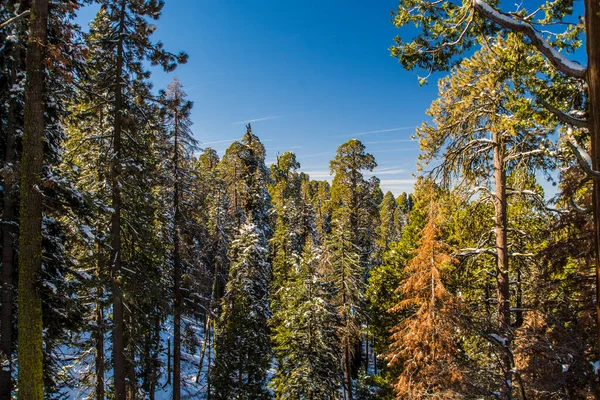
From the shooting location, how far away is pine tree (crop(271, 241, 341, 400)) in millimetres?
15125

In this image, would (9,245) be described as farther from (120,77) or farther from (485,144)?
(485,144)

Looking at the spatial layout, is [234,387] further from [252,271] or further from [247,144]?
[247,144]

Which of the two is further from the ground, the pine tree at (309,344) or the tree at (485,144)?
the tree at (485,144)

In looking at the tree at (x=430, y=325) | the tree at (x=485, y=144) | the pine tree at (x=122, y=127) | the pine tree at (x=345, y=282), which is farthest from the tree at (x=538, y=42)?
the pine tree at (x=345, y=282)

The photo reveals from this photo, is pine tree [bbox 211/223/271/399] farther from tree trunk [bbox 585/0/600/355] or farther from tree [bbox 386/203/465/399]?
tree trunk [bbox 585/0/600/355]

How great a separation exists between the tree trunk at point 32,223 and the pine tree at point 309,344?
11472 mm

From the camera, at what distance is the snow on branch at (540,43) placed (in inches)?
156

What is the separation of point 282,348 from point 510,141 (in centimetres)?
1374

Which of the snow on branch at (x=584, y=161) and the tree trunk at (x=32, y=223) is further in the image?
the tree trunk at (x=32, y=223)

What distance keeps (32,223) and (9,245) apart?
157 inches

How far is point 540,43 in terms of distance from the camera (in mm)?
4070

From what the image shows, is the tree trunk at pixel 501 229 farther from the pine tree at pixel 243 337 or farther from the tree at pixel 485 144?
the pine tree at pixel 243 337

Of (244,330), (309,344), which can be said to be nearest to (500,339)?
(309,344)

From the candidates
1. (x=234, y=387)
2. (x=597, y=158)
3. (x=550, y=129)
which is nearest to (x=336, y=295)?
(x=234, y=387)
